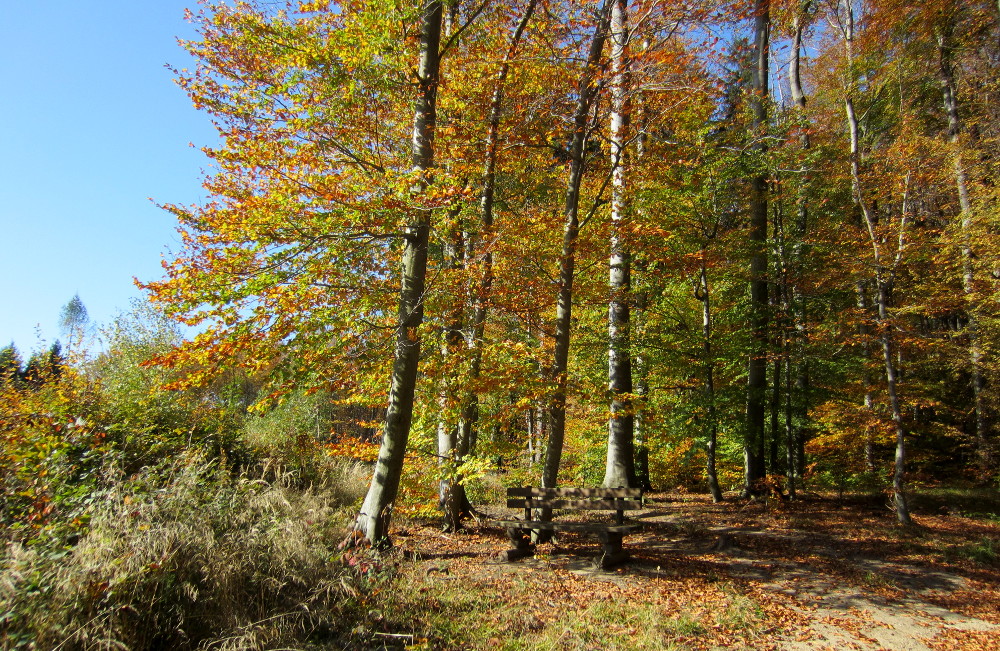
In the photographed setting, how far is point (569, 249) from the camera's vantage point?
8.19m

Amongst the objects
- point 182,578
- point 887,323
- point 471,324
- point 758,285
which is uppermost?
point 758,285

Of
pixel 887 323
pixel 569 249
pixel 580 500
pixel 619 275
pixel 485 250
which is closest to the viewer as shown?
pixel 580 500

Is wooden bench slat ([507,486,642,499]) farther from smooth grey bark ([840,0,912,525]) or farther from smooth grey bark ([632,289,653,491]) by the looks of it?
smooth grey bark ([840,0,912,525])

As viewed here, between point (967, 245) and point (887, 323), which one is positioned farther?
point (967, 245)

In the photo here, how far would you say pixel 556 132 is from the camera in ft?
Result: 28.2

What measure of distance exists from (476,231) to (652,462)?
35.8 feet

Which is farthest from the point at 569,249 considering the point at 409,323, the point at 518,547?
the point at 518,547

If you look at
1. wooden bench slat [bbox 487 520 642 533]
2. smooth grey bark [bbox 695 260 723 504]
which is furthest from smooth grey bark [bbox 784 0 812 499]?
wooden bench slat [bbox 487 520 642 533]

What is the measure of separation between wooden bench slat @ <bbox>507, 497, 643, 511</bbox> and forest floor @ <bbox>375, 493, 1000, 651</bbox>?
0.79 m

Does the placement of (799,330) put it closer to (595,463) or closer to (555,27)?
(595,463)

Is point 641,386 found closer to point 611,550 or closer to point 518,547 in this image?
point 611,550

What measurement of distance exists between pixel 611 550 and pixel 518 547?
4.49ft

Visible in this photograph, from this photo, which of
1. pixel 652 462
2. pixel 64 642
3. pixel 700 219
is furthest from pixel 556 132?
pixel 652 462

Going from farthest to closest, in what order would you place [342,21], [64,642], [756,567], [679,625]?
[342,21]
[756,567]
[679,625]
[64,642]
